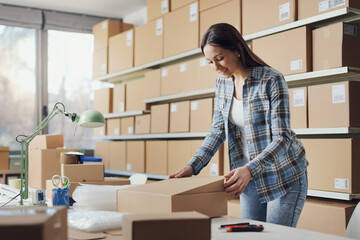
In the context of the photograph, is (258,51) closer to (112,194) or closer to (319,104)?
(319,104)

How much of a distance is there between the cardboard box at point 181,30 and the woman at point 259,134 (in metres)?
1.70

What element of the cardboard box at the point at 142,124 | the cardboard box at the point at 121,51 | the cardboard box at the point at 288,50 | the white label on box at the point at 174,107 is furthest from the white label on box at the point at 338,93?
the cardboard box at the point at 121,51

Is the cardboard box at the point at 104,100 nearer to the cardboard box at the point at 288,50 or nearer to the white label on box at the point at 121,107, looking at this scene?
the white label on box at the point at 121,107

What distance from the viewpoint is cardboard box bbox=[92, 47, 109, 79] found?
4688mm

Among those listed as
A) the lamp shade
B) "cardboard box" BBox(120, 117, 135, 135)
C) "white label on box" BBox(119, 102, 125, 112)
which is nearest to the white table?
the lamp shade

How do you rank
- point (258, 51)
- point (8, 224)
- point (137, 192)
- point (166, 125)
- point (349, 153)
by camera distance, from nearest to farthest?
point (8, 224) < point (137, 192) < point (349, 153) < point (258, 51) < point (166, 125)

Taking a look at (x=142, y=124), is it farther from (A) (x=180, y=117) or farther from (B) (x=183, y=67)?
(B) (x=183, y=67)

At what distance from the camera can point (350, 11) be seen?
7.33 ft

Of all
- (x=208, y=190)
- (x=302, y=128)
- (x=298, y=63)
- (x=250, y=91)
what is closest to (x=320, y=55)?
(x=298, y=63)

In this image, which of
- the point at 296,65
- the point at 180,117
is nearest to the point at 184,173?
the point at 296,65

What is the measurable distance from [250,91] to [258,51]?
114 centimetres

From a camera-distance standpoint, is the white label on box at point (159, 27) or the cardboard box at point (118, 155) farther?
the cardboard box at point (118, 155)

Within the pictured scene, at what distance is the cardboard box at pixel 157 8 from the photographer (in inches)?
146

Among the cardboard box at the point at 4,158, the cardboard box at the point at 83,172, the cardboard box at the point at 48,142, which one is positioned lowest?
the cardboard box at the point at 4,158
